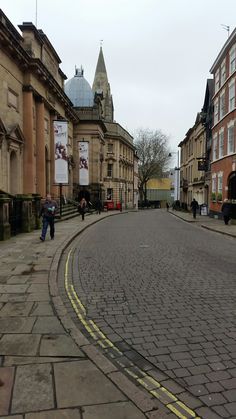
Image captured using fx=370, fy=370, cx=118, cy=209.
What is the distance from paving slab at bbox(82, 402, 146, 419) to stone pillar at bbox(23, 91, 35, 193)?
22068mm

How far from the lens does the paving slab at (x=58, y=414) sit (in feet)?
9.58

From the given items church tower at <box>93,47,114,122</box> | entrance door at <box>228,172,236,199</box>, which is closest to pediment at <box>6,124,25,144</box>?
entrance door at <box>228,172,236,199</box>

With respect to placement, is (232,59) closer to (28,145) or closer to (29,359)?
(28,145)

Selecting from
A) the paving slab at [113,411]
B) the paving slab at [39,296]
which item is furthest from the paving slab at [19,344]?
the paving slab at [39,296]

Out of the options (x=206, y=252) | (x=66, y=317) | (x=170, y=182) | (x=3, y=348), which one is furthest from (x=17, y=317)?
(x=170, y=182)

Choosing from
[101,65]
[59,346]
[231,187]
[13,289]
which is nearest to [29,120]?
[231,187]

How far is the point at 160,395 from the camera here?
3.27 metres

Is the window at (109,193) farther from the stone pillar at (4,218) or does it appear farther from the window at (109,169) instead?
the stone pillar at (4,218)

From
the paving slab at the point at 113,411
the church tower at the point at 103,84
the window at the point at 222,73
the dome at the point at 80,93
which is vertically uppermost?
the church tower at the point at 103,84

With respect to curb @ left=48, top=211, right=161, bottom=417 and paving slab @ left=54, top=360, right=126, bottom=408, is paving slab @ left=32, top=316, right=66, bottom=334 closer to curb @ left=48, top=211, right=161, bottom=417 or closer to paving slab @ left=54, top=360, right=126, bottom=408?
curb @ left=48, top=211, right=161, bottom=417

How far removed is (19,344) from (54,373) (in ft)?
2.83

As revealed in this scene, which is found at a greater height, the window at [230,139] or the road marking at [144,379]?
the window at [230,139]

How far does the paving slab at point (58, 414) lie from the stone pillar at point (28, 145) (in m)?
22.0

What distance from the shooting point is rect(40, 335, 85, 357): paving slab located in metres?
4.07
